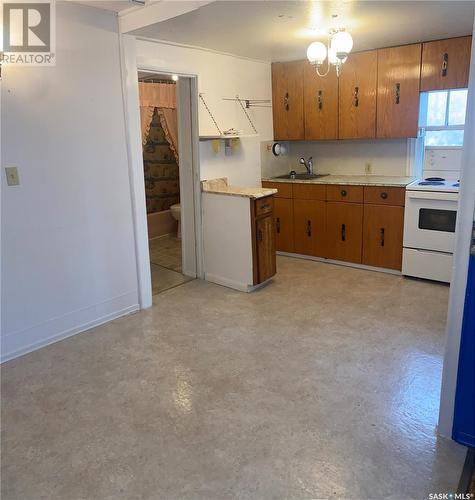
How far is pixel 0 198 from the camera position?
2.60 meters

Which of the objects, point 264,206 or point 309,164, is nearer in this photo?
point 264,206

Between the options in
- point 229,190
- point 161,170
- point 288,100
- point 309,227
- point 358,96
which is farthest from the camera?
point 161,170

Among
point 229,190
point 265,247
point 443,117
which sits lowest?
point 265,247

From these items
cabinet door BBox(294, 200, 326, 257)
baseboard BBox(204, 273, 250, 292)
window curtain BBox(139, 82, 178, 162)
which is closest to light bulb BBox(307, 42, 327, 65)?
cabinet door BBox(294, 200, 326, 257)

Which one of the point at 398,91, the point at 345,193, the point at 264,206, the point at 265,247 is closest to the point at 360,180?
the point at 345,193

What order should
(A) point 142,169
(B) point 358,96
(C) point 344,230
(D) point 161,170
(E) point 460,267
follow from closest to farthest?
(E) point 460,267
(A) point 142,169
(B) point 358,96
(C) point 344,230
(D) point 161,170

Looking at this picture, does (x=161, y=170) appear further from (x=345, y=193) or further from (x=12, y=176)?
(x=12, y=176)

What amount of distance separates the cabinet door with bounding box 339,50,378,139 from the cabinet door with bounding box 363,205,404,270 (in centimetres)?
81

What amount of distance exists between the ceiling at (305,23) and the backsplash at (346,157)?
40.7 inches

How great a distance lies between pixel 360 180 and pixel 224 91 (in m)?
1.60

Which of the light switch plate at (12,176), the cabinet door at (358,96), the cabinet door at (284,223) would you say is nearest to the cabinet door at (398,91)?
the cabinet door at (358,96)

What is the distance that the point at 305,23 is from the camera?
307 cm

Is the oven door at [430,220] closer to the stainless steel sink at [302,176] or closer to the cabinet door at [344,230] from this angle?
the cabinet door at [344,230]

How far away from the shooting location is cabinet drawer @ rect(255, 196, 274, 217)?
3.68m
